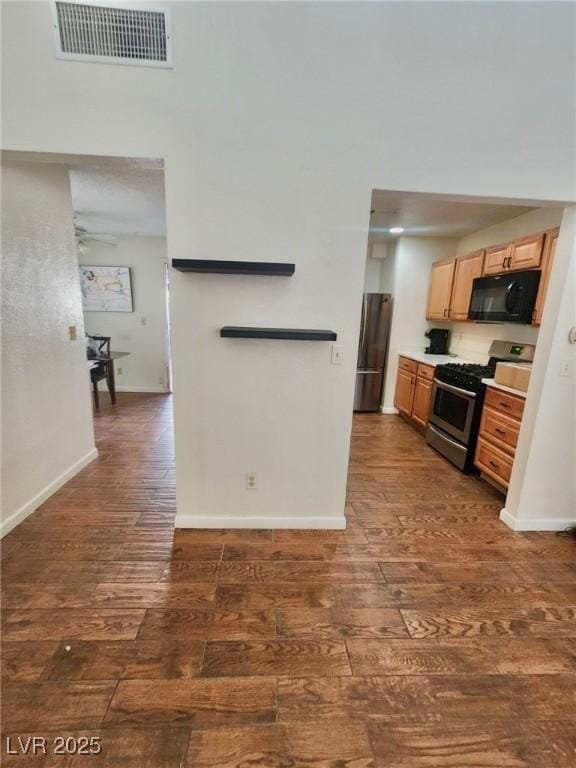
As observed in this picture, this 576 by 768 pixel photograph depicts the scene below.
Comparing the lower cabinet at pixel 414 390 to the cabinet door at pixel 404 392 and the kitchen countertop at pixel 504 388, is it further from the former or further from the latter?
the kitchen countertop at pixel 504 388

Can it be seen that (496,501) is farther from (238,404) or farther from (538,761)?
(238,404)

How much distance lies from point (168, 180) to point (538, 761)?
2.91 metres

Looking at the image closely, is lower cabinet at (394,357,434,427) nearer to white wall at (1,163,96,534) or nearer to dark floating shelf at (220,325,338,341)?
dark floating shelf at (220,325,338,341)

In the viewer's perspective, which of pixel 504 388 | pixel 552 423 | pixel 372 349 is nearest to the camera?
pixel 552 423

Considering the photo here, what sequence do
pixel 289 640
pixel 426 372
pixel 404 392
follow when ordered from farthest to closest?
pixel 404 392 < pixel 426 372 < pixel 289 640

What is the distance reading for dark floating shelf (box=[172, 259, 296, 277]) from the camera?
1.78 metres

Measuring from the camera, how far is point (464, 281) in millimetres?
3906

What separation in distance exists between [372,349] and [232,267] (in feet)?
11.4

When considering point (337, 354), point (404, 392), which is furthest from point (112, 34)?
point (404, 392)

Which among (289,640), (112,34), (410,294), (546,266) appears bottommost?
(289,640)

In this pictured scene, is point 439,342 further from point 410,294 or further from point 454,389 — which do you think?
point 454,389

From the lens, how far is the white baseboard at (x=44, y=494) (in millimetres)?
2146

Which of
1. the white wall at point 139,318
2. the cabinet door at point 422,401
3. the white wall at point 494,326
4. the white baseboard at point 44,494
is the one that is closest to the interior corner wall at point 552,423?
the white wall at point 494,326

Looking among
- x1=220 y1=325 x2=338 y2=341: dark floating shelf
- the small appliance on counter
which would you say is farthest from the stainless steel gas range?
x1=220 y1=325 x2=338 y2=341: dark floating shelf
